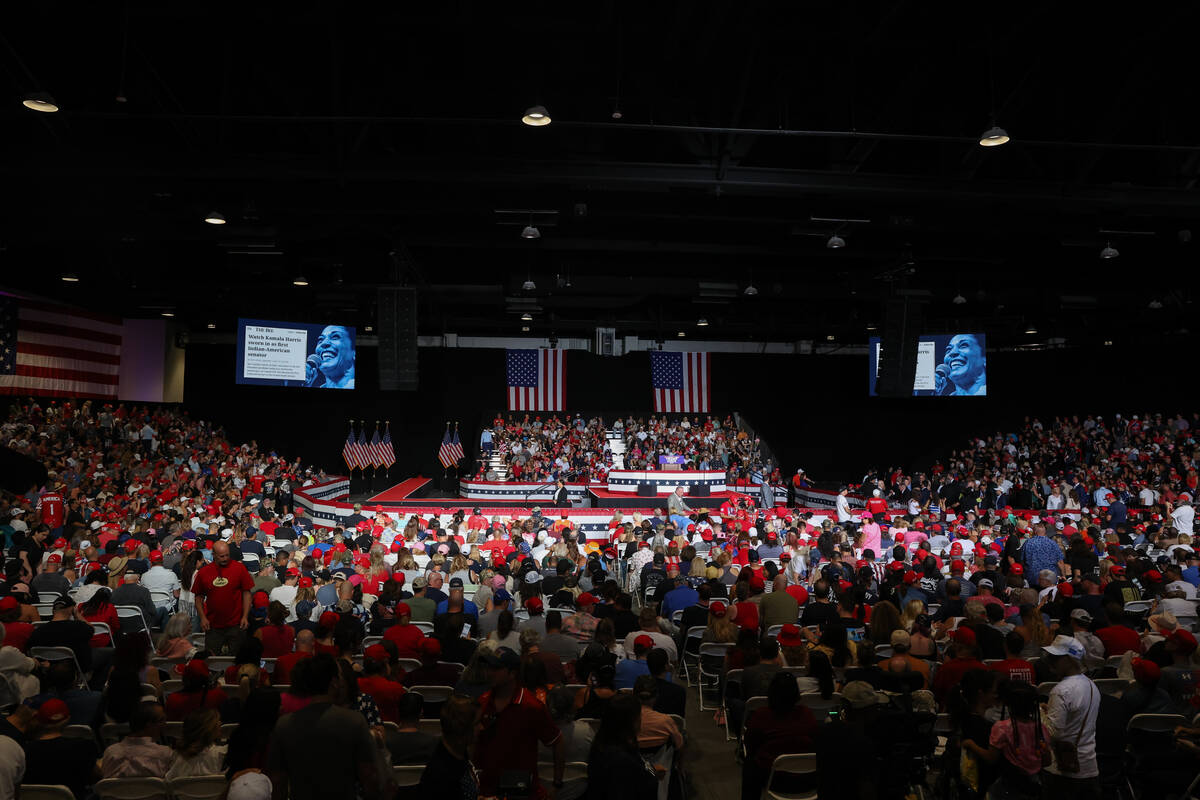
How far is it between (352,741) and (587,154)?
996 cm

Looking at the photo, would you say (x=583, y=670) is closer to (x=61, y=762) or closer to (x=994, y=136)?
(x=61, y=762)

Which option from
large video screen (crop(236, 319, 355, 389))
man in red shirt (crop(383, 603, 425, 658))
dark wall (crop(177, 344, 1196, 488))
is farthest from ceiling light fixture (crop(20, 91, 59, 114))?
dark wall (crop(177, 344, 1196, 488))

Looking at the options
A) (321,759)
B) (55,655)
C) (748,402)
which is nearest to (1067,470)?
(748,402)

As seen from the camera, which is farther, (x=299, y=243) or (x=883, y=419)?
(x=883, y=419)

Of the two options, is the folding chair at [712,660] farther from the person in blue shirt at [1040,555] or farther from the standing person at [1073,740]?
the person in blue shirt at [1040,555]

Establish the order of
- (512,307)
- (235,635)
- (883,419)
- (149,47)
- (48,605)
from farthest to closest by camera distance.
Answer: (883,419), (512,307), (149,47), (48,605), (235,635)

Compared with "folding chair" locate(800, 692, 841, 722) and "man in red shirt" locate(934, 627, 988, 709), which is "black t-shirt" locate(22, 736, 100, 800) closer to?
"folding chair" locate(800, 692, 841, 722)

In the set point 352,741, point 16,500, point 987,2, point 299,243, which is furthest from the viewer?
point 299,243

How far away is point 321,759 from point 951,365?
21.5 meters

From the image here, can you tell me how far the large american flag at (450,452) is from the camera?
27.6m

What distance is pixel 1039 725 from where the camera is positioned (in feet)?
14.5

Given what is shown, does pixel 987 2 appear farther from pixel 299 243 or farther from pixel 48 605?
pixel 299 243

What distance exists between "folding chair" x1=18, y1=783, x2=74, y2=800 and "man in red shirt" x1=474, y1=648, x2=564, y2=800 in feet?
7.20

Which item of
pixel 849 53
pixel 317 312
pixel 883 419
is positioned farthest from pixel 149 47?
pixel 883 419
